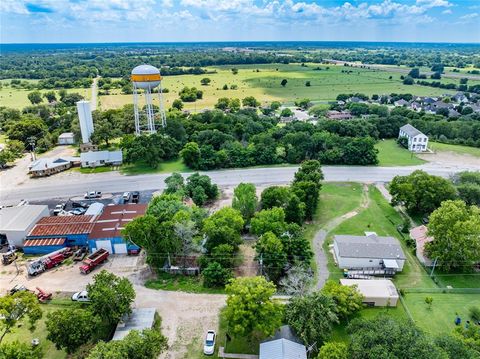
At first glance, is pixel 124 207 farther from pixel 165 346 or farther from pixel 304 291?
pixel 304 291

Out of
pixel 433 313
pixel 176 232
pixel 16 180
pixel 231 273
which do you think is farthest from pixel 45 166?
pixel 433 313

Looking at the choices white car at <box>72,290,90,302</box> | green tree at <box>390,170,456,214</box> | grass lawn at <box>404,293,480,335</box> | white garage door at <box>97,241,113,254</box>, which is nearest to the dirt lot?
white garage door at <box>97,241,113,254</box>

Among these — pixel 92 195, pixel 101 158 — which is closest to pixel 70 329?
pixel 92 195

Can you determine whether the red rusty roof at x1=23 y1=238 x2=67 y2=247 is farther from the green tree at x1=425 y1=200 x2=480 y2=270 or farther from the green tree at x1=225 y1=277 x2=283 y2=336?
the green tree at x1=425 y1=200 x2=480 y2=270

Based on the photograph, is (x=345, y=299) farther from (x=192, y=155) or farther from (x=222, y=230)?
(x=192, y=155)

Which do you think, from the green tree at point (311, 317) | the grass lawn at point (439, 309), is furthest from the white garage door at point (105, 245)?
the grass lawn at point (439, 309)
